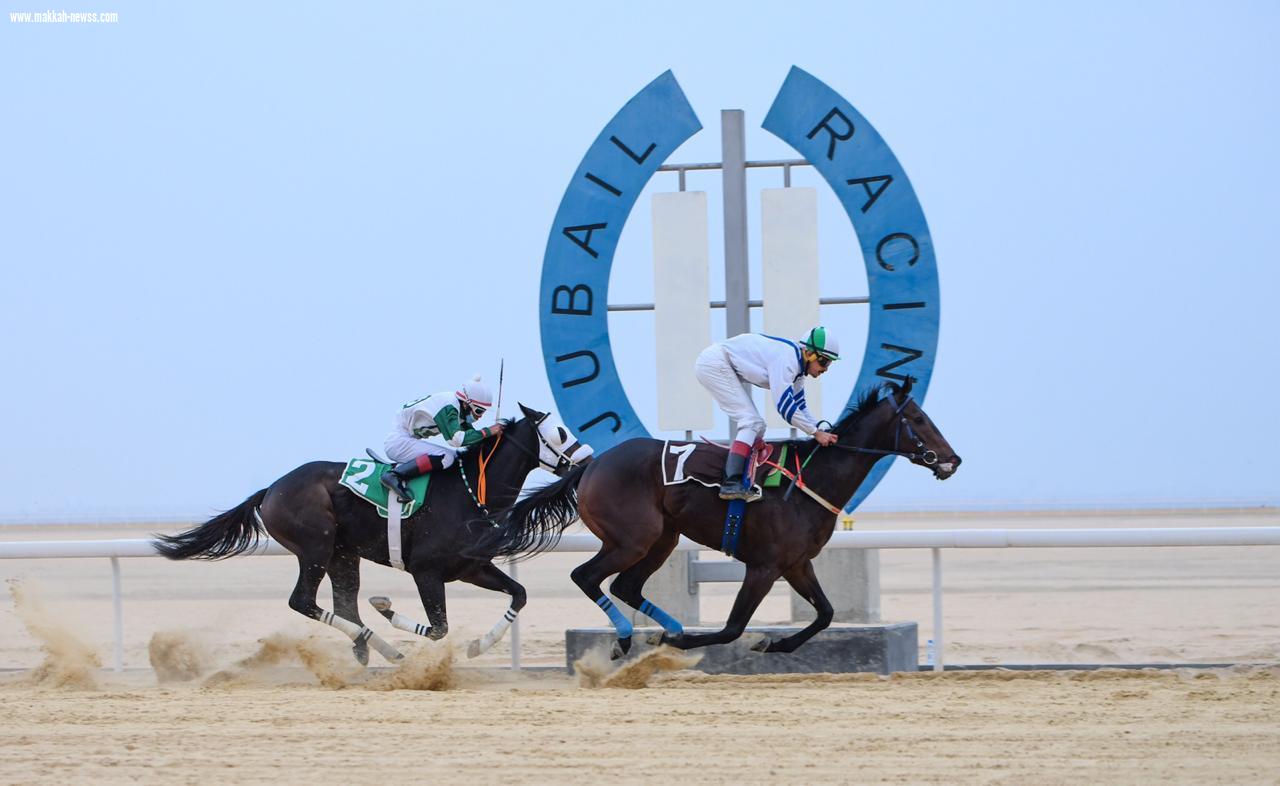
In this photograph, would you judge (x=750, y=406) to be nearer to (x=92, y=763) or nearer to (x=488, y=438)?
(x=488, y=438)

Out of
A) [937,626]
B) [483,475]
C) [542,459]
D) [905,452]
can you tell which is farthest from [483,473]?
[937,626]

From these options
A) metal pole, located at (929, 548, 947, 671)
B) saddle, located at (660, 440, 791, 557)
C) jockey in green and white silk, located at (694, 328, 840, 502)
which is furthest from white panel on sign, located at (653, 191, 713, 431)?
metal pole, located at (929, 548, 947, 671)

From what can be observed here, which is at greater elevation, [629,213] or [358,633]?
[629,213]

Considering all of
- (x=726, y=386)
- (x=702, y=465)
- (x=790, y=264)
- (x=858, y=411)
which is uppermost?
(x=790, y=264)

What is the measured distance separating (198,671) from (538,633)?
327 centimetres

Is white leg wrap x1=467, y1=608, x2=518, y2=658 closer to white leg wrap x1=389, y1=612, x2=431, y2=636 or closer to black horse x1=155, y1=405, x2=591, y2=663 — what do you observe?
black horse x1=155, y1=405, x2=591, y2=663

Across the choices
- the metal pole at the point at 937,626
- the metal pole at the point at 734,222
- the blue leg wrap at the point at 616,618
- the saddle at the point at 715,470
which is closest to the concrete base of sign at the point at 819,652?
the blue leg wrap at the point at 616,618

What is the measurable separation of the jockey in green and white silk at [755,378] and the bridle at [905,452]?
0.16m

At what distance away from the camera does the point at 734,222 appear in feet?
25.8

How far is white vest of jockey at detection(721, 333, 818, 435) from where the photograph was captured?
6.77m

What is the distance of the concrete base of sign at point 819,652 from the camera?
7.06 meters

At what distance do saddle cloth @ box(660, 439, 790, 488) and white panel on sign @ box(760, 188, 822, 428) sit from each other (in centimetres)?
87

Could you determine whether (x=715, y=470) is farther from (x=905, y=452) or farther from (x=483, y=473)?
(x=483, y=473)

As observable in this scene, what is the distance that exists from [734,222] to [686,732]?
354 centimetres
